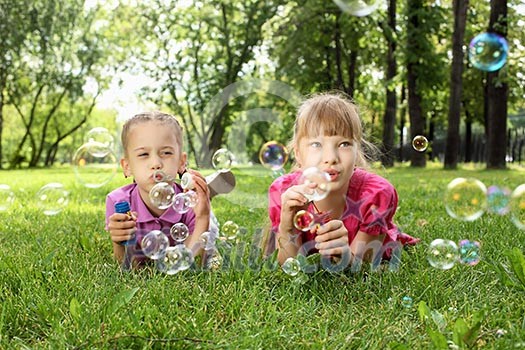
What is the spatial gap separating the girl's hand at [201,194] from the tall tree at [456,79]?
14441mm

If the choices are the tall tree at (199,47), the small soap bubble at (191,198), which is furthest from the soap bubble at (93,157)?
the tall tree at (199,47)

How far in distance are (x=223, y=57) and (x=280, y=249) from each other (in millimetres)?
28940

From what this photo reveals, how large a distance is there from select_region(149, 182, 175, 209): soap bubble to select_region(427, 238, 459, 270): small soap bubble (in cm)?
129

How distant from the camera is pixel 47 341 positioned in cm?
201

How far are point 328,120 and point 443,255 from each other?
0.85 m

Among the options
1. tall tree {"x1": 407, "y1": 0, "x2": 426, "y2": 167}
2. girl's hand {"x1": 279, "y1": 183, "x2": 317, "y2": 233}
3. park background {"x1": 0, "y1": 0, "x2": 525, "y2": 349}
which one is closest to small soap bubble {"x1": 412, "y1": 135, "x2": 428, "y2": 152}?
park background {"x1": 0, "y1": 0, "x2": 525, "y2": 349}

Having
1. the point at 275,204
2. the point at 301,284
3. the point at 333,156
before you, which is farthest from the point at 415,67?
the point at 301,284

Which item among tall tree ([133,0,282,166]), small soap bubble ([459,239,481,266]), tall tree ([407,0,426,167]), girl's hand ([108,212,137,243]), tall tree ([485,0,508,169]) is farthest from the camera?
tall tree ([133,0,282,166])

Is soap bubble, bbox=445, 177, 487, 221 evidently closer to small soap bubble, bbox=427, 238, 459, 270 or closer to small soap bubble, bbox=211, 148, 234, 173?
small soap bubble, bbox=427, 238, 459, 270

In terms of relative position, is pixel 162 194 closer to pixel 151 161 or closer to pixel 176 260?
pixel 151 161

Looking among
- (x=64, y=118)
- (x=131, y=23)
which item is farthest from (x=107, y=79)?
(x=64, y=118)

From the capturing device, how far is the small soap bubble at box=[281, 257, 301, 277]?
277cm

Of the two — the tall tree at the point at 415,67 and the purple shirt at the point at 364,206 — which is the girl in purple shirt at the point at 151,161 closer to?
the purple shirt at the point at 364,206

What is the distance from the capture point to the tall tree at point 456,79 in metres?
16.3
